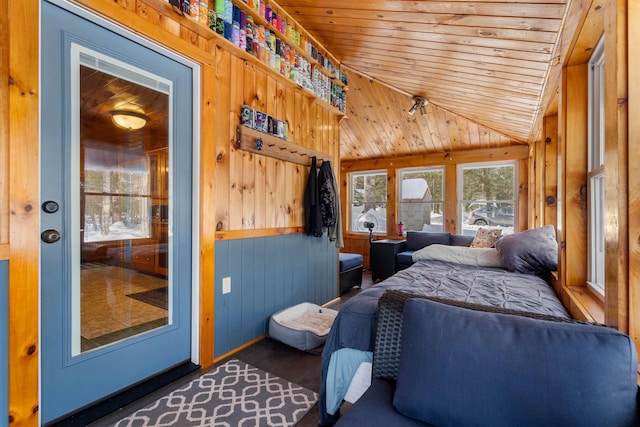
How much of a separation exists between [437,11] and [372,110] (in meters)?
2.54

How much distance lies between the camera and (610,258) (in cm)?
101

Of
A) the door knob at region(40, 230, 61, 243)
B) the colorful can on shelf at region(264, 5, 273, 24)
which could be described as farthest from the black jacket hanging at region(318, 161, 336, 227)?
the door knob at region(40, 230, 61, 243)

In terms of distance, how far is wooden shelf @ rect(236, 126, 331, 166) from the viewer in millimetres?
2330

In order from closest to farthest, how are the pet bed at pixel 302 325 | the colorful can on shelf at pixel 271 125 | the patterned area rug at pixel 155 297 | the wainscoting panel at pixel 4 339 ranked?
1. the wainscoting panel at pixel 4 339
2. the patterned area rug at pixel 155 297
3. the pet bed at pixel 302 325
4. the colorful can on shelf at pixel 271 125

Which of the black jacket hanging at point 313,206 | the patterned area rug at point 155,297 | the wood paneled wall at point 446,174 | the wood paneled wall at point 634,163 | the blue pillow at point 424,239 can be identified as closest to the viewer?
the wood paneled wall at point 634,163

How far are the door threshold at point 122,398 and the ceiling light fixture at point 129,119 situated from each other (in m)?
1.53

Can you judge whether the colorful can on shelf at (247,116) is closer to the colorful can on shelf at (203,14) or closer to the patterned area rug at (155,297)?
the colorful can on shelf at (203,14)

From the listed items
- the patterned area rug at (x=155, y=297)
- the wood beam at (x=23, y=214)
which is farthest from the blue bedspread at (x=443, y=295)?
the wood beam at (x=23, y=214)

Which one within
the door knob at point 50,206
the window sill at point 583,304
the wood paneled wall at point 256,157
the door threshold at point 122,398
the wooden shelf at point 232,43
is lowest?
the door threshold at point 122,398

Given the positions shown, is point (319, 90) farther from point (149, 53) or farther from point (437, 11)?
point (149, 53)

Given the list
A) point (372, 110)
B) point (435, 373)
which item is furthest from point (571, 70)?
point (372, 110)

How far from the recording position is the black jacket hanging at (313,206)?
119 inches

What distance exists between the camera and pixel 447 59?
2559 mm

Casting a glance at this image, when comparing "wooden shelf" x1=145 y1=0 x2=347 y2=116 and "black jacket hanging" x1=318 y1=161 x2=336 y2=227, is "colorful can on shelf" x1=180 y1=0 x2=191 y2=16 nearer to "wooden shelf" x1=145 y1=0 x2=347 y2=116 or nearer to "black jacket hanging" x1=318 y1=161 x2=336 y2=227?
"wooden shelf" x1=145 y1=0 x2=347 y2=116
